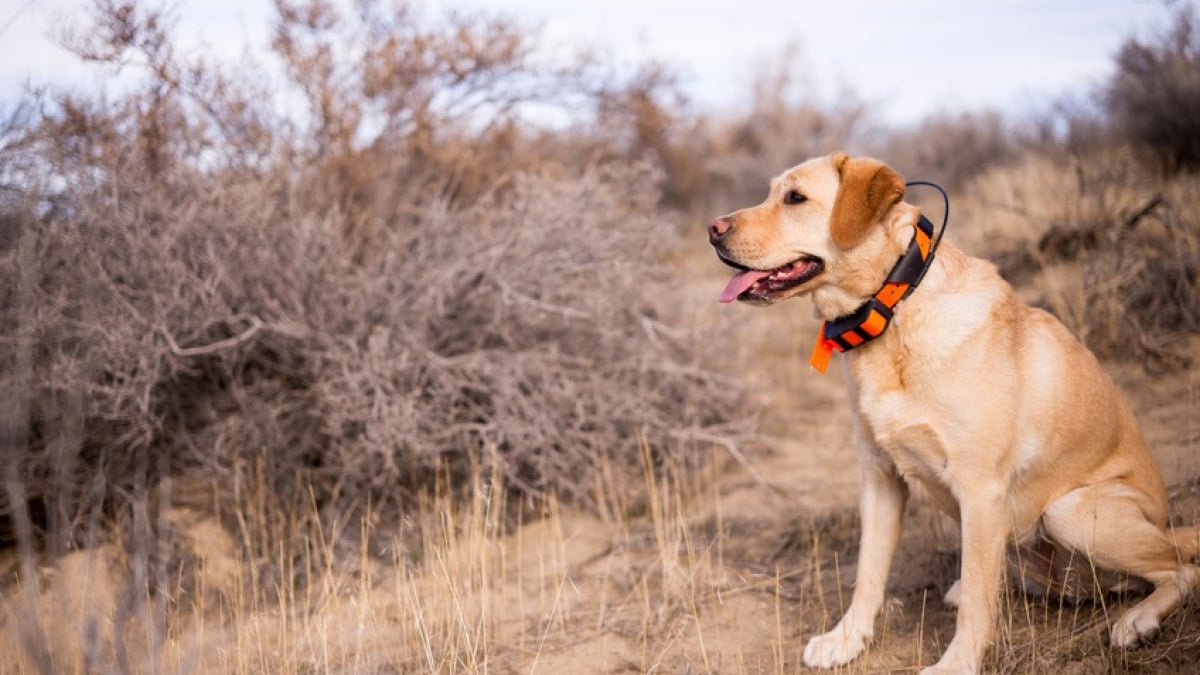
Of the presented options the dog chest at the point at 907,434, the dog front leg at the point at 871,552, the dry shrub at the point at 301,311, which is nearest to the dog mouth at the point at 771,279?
the dog chest at the point at 907,434

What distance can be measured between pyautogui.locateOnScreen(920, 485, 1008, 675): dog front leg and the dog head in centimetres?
77

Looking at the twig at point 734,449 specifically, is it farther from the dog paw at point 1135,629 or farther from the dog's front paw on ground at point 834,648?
the dog paw at point 1135,629

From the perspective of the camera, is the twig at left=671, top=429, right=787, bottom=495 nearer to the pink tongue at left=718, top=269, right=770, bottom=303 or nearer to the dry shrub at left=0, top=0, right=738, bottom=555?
the dry shrub at left=0, top=0, right=738, bottom=555

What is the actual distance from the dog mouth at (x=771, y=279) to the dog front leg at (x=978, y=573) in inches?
34.9

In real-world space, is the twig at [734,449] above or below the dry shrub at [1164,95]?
below

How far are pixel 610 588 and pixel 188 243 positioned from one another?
117 inches

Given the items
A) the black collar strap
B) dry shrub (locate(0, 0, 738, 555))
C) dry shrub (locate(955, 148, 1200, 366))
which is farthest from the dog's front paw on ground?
dry shrub (locate(955, 148, 1200, 366))

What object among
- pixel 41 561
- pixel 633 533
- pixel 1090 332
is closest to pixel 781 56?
pixel 1090 332

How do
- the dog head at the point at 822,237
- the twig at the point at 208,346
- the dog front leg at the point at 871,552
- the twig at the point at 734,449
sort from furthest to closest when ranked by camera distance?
the twig at the point at 734,449 < the twig at the point at 208,346 < the dog front leg at the point at 871,552 < the dog head at the point at 822,237

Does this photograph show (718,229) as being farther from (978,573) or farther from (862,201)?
(978,573)

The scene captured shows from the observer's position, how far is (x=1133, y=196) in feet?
23.6

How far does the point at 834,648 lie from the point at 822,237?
1.42 metres

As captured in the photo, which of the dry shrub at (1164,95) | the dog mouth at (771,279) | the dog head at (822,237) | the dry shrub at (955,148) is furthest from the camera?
the dry shrub at (955,148)

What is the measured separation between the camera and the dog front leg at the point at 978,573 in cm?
302
